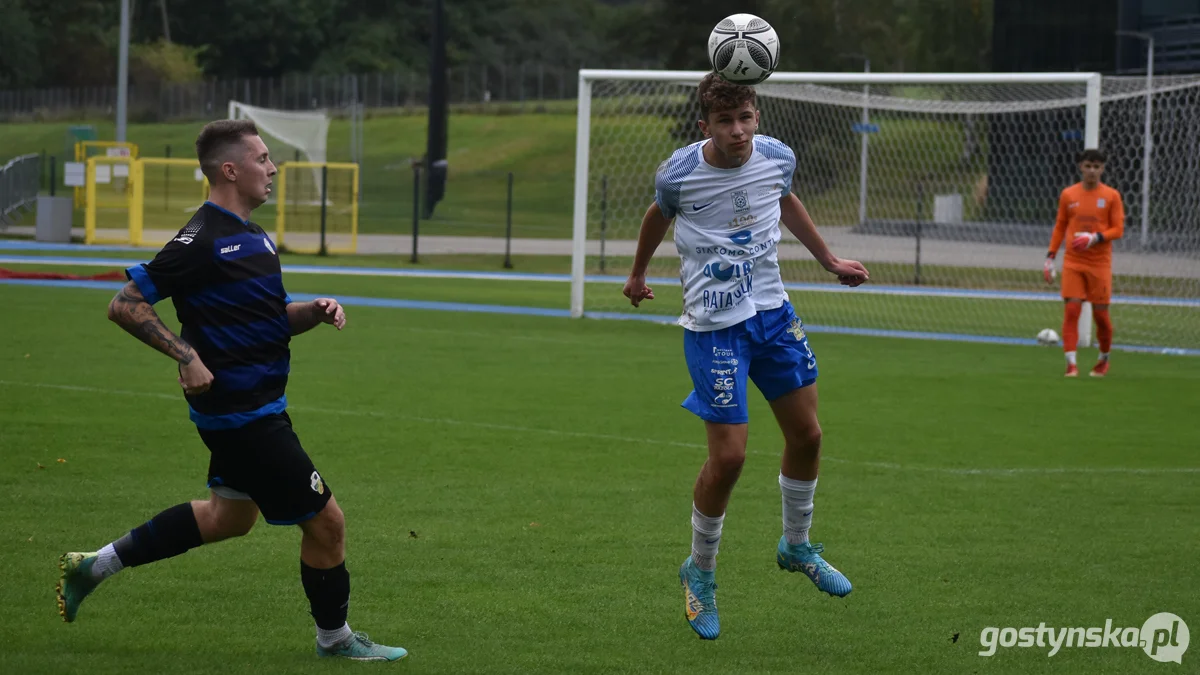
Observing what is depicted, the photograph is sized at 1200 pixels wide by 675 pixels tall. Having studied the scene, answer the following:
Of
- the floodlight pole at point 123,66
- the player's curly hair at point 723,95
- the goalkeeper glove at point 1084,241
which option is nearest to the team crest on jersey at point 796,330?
the player's curly hair at point 723,95

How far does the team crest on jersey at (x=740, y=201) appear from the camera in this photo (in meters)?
5.80

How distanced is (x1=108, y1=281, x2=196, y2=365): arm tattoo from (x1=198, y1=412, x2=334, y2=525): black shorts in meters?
0.33

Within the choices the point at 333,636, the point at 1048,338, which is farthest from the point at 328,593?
the point at 1048,338

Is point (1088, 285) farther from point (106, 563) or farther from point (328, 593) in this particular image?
point (106, 563)

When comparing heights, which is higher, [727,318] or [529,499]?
[727,318]

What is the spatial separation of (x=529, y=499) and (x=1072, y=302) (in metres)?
8.07

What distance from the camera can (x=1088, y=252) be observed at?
1446 centimetres

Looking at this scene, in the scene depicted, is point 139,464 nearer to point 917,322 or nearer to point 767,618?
point 767,618

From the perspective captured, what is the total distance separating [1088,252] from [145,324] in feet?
37.2

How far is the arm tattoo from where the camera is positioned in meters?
4.93

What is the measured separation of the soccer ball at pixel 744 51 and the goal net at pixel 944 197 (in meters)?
10.7

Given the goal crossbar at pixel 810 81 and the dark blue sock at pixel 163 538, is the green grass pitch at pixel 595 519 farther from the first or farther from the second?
the goal crossbar at pixel 810 81

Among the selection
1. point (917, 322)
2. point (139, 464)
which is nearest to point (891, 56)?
point (917, 322)

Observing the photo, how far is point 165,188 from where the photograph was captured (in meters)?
33.7
